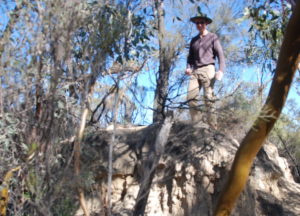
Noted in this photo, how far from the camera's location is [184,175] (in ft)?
21.2

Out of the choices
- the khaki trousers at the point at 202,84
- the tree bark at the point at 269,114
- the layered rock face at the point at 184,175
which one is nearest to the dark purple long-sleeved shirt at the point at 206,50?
the khaki trousers at the point at 202,84

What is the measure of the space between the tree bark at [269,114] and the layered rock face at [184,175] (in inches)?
55.4

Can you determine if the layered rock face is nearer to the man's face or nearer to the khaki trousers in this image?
the khaki trousers

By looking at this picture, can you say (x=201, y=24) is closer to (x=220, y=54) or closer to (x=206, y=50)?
(x=206, y=50)

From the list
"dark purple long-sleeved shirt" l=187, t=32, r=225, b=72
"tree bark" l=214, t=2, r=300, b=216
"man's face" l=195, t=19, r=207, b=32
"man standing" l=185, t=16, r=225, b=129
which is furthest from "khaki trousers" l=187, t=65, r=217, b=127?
"tree bark" l=214, t=2, r=300, b=216

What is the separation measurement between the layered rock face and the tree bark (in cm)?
141

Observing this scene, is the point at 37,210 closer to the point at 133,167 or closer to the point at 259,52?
the point at 133,167

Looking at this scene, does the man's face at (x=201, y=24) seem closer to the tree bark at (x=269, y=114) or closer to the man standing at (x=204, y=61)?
the man standing at (x=204, y=61)

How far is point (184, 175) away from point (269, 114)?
6.96 feet

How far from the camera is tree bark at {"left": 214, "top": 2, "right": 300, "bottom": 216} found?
468cm

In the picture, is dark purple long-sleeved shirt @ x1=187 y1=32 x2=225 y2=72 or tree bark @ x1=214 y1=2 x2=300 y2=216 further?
dark purple long-sleeved shirt @ x1=187 y1=32 x2=225 y2=72

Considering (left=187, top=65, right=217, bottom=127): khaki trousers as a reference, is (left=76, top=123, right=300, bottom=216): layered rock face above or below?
below

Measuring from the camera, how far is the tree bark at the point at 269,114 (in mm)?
4684

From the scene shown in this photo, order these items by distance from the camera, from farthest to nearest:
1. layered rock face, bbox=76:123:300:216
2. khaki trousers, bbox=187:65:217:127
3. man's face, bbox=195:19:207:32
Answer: man's face, bbox=195:19:207:32 → khaki trousers, bbox=187:65:217:127 → layered rock face, bbox=76:123:300:216
